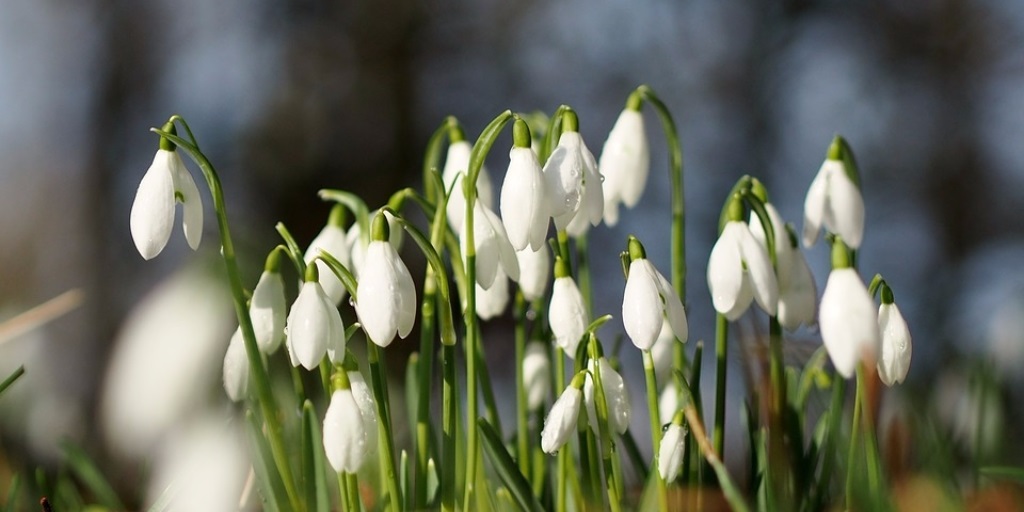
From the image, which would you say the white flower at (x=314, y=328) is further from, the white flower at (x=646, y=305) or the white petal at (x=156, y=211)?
the white flower at (x=646, y=305)

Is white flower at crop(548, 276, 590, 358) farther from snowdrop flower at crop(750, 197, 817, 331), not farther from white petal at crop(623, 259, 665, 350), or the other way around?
snowdrop flower at crop(750, 197, 817, 331)

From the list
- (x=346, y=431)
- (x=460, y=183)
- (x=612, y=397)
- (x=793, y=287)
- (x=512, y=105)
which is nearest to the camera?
(x=346, y=431)

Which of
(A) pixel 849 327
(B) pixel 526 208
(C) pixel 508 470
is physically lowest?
(C) pixel 508 470

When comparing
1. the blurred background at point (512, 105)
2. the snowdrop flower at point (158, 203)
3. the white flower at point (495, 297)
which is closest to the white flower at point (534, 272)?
the white flower at point (495, 297)

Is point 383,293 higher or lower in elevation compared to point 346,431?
higher

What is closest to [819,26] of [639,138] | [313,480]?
[639,138]

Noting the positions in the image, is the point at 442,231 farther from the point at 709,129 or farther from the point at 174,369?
the point at 709,129

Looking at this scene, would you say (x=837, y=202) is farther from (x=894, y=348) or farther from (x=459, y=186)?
(x=459, y=186)

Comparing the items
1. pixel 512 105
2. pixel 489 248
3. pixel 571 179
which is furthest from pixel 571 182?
pixel 512 105
